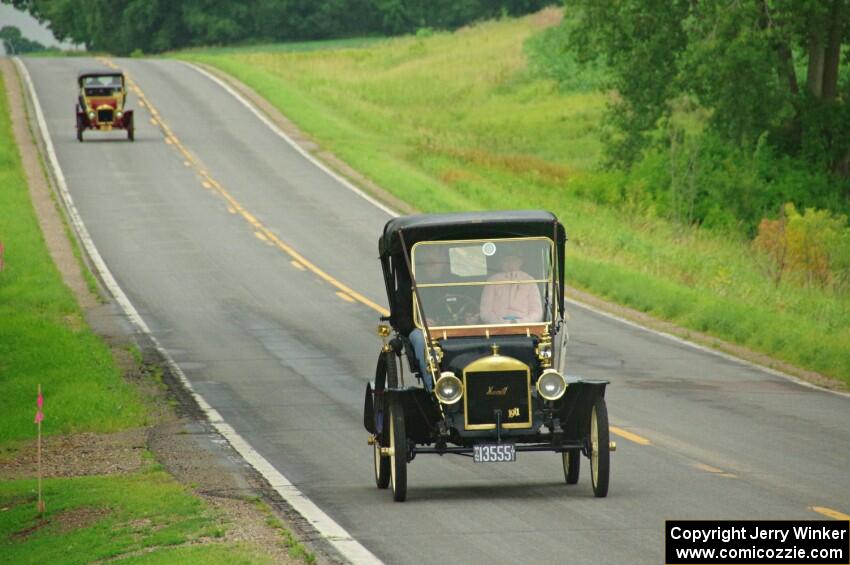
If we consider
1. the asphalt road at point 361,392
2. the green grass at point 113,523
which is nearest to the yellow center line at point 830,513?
the asphalt road at point 361,392

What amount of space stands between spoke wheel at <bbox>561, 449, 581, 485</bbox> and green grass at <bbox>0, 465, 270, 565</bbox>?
3.29 m

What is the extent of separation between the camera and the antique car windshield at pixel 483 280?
1410cm

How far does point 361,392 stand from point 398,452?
7.94 m

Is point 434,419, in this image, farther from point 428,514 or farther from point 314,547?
point 314,547

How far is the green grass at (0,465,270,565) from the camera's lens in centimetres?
1125

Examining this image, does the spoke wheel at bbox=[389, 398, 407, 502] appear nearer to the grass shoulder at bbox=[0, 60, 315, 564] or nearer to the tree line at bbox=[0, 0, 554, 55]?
the grass shoulder at bbox=[0, 60, 315, 564]

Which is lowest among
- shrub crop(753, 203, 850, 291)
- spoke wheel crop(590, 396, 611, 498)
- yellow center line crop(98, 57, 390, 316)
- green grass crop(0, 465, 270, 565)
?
shrub crop(753, 203, 850, 291)

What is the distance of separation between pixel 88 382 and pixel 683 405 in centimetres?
809

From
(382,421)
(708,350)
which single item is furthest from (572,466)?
(708,350)

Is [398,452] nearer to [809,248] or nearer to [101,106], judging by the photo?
[809,248]

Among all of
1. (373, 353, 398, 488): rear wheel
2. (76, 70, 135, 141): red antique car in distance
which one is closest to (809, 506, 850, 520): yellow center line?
(373, 353, 398, 488): rear wheel

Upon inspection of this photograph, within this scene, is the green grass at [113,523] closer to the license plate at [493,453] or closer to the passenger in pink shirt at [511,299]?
the license plate at [493,453]

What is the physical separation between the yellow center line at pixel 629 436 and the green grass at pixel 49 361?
18.9 feet

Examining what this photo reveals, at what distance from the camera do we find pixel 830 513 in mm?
12211
